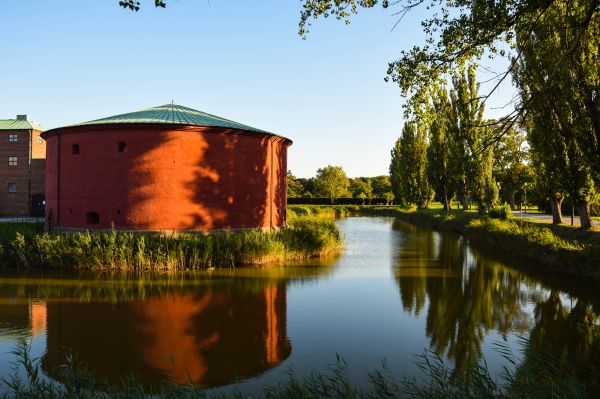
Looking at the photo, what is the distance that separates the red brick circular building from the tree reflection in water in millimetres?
8267

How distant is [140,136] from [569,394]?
17.9 meters

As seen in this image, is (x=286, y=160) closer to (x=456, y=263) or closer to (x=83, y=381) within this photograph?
(x=456, y=263)

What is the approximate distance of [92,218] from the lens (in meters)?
19.4

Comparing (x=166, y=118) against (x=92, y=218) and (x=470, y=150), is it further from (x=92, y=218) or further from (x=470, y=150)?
(x=470, y=150)

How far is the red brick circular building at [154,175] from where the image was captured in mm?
18719

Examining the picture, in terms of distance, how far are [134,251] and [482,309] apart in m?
11.5

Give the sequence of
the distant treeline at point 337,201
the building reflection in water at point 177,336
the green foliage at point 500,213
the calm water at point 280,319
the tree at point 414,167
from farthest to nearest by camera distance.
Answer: the distant treeline at point 337,201 → the tree at point 414,167 → the green foliage at point 500,213 → the calm water at point 280,319 → the building reflection in water at point 177,336

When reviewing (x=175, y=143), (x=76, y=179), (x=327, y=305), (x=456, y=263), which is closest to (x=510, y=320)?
(x=327, y=305)

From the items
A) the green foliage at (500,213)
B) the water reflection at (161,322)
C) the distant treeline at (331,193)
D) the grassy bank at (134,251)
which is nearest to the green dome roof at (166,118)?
the grassy bank at (134,251)

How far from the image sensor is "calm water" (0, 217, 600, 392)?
7.69 metres

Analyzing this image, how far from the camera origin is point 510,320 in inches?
408

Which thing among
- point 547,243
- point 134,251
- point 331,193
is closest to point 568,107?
point 547,243

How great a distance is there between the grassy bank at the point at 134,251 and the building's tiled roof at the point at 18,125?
1944cm

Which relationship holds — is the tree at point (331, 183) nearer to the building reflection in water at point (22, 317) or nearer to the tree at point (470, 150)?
the tree at point (470, 150)
